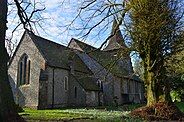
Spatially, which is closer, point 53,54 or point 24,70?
point 24,70

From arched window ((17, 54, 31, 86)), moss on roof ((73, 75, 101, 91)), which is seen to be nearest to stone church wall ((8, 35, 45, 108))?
arched window ((17, 54, 31, 86))

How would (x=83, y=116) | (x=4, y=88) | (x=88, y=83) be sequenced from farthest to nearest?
(x=88, y=83) < (x=83, y=116) < (x=4, y=88)

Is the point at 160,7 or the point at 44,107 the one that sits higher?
the point at 160,7

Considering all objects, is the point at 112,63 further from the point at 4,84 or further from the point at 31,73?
the point at 31,73

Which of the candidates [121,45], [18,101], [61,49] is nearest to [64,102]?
[18,101]

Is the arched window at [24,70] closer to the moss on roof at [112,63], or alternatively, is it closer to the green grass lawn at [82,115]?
the moss on roof at [112,63]

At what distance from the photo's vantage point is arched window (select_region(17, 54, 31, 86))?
42.1 m

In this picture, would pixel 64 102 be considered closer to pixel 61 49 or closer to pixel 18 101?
pixel 18 101

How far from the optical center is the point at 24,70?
140ft

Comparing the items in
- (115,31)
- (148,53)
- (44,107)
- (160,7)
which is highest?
(160,7)

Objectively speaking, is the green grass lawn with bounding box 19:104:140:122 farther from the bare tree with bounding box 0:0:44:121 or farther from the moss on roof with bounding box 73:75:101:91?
the moss on roof with bounding box 73:75:101:91

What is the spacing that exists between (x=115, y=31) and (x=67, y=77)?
79.7ft

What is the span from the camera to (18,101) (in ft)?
137

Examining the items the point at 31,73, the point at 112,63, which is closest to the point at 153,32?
the point at 112,63
